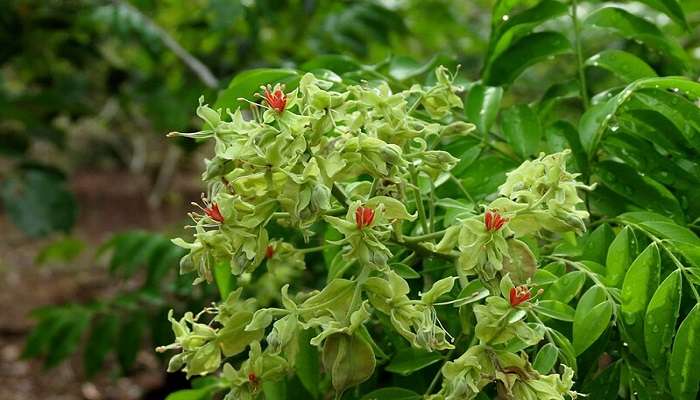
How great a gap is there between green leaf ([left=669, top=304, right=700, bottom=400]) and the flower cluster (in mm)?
122

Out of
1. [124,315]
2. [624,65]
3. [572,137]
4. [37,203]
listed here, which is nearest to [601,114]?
[572,137]

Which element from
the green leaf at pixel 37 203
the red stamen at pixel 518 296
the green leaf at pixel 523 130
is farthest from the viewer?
the green leaf at pixel 37 203

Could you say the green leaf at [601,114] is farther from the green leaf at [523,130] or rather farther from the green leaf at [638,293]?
the green leaf at [638,293]

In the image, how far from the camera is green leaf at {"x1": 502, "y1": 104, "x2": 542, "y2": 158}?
3.50 feet

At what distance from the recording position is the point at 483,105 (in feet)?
3.68

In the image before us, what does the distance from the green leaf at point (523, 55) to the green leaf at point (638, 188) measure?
0.69 feet

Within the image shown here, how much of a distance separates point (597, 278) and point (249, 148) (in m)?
0.39

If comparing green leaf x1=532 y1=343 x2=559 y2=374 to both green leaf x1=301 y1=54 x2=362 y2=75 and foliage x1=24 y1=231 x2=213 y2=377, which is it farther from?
foliage x1=24 y1=231 x2=213 y2=377

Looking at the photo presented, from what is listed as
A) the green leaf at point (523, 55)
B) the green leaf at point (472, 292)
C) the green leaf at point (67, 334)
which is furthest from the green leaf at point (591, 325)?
the green leaf at point (67, 334)

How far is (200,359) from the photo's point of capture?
85cm

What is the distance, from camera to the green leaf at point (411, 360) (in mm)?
876

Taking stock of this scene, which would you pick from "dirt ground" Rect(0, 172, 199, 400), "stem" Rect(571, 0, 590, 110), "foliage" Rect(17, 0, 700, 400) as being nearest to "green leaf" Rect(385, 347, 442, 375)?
"foliage" Rect(17, 0, 700, 400)

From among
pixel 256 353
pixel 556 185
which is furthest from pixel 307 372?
pixel 556 185

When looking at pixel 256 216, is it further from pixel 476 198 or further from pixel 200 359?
pixel 476 198
